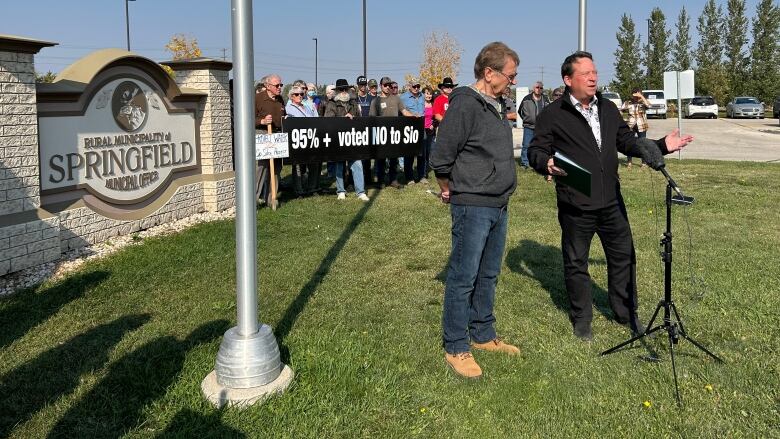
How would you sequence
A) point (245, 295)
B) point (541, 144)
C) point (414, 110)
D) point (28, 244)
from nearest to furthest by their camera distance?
point (245, 295) → point (541, 144) → point (28, 244) → point (414, 110)

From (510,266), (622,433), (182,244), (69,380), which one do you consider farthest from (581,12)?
(69,380)

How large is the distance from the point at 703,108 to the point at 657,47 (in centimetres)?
2105

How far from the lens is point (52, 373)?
3961 mm

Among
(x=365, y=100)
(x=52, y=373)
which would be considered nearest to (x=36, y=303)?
(x=52, y=373)

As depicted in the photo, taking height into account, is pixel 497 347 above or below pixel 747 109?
below

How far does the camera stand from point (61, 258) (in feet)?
21.6

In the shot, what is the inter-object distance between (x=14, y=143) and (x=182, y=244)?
1.96 meters

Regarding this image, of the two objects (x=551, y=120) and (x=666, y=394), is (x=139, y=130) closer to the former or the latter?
(x=551, y=120)

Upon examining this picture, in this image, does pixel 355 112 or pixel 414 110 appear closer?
pixel 355 112

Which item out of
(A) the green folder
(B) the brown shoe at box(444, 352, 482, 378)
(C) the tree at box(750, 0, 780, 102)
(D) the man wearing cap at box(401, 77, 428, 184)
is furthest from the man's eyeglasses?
(C) the tree at box(750, 0, 780, 102)

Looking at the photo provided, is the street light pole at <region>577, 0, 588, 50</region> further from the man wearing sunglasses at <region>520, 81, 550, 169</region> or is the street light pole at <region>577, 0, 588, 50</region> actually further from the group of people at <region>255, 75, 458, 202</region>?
the man wearing sunglasses at <region>520, 81, 550, 169</region>

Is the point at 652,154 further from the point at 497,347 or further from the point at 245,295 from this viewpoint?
the point at 245,295

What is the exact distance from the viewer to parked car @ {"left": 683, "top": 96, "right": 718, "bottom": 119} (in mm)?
42688

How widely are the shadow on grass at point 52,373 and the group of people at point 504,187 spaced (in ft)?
7.41
